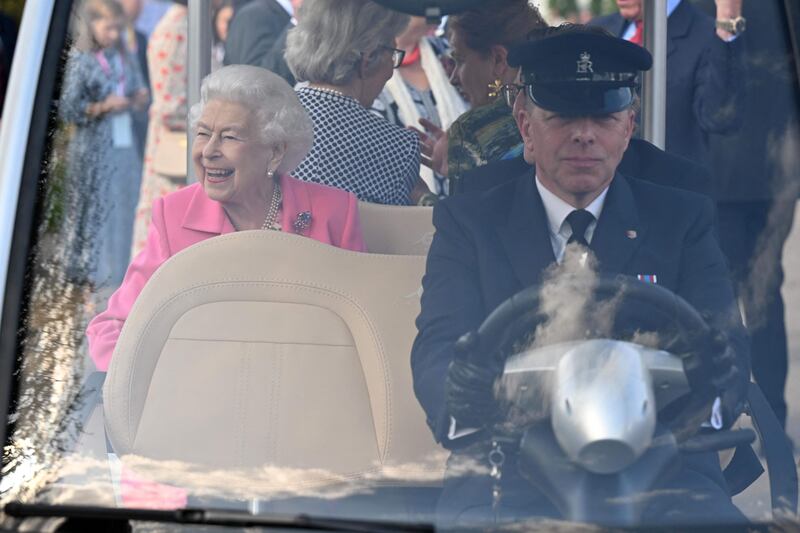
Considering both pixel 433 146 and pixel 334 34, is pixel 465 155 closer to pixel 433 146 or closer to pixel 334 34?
pixel 433 146

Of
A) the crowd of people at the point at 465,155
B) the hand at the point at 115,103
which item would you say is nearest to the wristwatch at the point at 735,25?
the crowd of people at the point at 465,155

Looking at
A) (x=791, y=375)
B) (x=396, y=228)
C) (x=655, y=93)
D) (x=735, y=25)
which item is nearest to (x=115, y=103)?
(x=396, y=228)

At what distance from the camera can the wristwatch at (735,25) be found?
1.97 m

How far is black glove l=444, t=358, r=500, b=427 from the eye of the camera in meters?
1.81

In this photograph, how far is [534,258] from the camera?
1879 mm

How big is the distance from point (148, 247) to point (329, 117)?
1.24ft

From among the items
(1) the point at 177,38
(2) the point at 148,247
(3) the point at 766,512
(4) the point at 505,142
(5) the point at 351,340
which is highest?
(1) the point at 177,38

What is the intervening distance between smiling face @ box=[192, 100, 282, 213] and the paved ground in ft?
2.71

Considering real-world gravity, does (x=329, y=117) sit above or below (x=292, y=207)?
above

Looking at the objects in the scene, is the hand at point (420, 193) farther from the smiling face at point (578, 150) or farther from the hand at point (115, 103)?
the hand at point (115, 103)

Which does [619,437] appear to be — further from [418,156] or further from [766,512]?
[418,156]

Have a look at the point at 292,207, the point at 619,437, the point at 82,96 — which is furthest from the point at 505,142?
the point at 82,96

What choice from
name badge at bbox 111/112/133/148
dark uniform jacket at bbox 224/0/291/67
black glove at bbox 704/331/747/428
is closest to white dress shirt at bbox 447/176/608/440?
black glove at bbox 704/331/747/428

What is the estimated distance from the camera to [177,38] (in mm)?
2084
